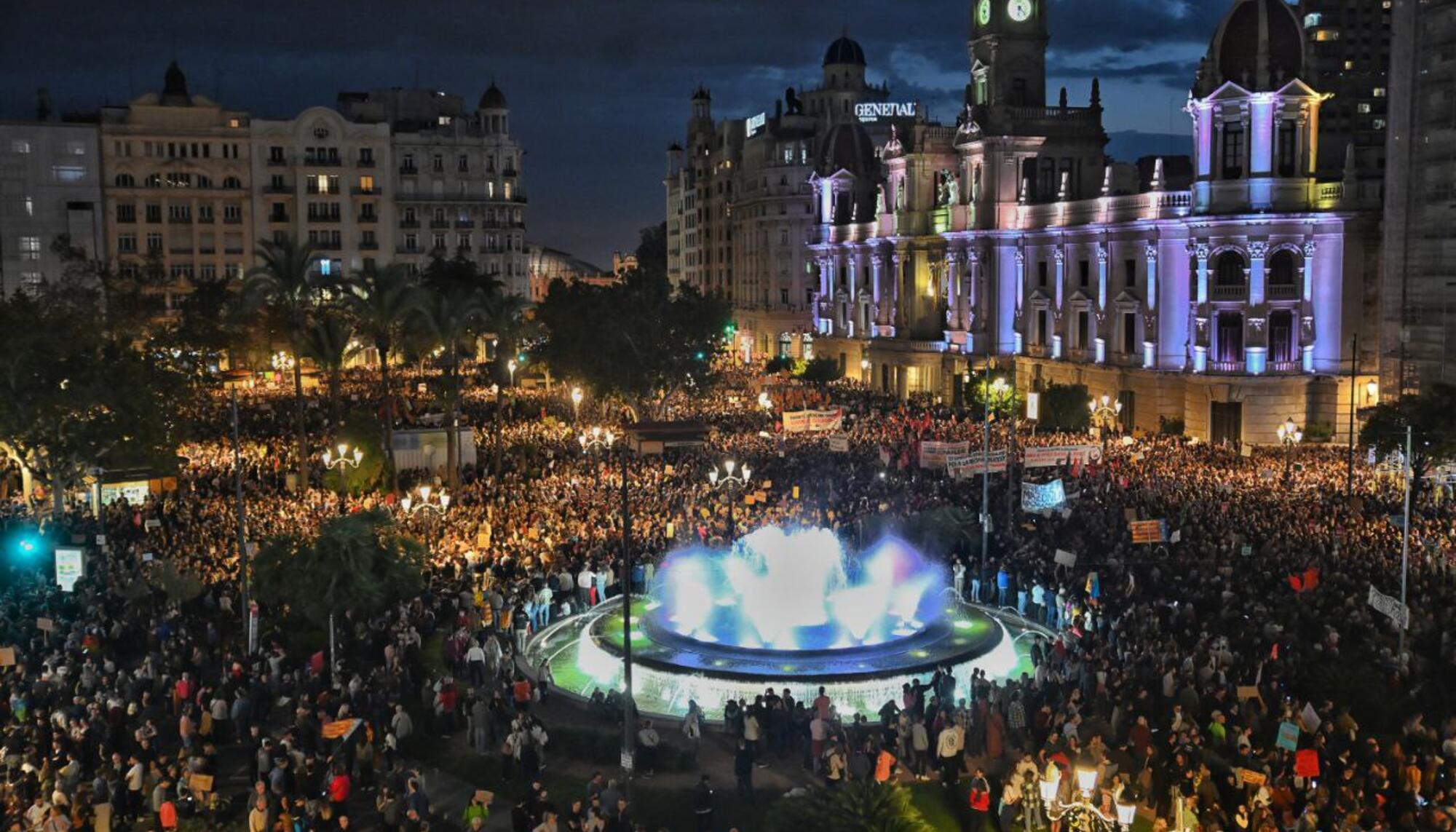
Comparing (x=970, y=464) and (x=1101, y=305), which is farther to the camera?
(x=1101, y=305)

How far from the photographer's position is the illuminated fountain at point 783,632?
25.2 m

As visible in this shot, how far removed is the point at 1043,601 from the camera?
29484mm

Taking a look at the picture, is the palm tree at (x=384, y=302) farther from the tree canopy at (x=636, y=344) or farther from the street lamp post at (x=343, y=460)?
the tree canopy at (x=636, y=344)

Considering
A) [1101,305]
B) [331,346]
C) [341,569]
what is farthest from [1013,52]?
[341,569]

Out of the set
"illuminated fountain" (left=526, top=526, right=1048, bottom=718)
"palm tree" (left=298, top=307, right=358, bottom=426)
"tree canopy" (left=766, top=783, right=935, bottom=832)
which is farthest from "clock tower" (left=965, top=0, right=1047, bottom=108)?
"tree canopy" (left=766, top=783, right=935, bottom=832)

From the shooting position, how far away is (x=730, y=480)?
3938 centimetres

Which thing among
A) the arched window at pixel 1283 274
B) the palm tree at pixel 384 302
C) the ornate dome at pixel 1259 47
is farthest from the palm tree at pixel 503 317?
the arched window at pixel 1283 274

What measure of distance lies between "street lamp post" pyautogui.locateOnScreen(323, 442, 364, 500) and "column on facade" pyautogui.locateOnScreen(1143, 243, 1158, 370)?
108 ft

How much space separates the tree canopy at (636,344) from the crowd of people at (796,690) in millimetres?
17744

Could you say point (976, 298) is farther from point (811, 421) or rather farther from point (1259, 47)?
point (811, 421)

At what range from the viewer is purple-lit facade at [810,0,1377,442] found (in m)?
53.3

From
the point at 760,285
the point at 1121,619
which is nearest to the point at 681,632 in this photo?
the point at 1121,619

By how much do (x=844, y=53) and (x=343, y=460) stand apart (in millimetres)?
91773

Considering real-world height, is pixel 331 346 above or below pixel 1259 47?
below
